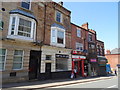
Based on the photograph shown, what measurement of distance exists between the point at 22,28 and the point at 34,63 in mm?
4709

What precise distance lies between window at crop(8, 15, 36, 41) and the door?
2022 millimetres

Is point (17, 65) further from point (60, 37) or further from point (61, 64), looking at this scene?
point (60, 37)

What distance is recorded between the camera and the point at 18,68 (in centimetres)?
1152

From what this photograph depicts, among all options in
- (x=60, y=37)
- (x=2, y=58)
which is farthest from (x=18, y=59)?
(x=60, y=37)

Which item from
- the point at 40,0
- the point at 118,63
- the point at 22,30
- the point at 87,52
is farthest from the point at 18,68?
the point at 118,63

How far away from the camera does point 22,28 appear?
40.2ft

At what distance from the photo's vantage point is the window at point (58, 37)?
51.7 feet

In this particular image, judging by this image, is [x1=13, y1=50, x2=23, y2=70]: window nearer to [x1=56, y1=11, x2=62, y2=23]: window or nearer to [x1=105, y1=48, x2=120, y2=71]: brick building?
[x1=56, y1=11, x2=62, y2=23]: window

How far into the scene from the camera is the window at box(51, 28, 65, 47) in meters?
15.8

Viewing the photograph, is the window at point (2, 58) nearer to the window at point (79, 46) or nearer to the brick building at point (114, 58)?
the window at point (79, 46)

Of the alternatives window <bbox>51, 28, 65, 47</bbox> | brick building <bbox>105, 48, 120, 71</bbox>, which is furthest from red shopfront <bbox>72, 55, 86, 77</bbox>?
brick building <bbox>105, 48, 120, 71</bbox>

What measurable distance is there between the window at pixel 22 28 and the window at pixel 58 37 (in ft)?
11.5

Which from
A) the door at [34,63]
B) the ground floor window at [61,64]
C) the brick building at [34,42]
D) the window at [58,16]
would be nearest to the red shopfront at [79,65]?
the ground floor window at [61,64]

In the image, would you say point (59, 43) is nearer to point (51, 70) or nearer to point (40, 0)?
point (51, 70)
